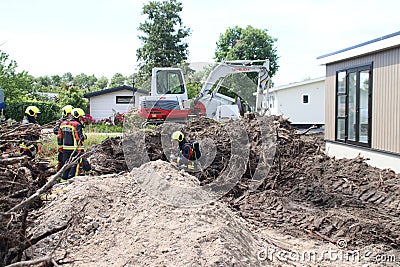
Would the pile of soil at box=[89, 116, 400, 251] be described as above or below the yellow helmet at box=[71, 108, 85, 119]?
below

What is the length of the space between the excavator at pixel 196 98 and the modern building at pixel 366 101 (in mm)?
2542

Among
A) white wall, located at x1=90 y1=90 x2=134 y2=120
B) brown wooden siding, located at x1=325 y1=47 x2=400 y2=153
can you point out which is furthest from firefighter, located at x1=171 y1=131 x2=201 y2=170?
white wall, located at x1=90 y1=90 x2=134 y2=120

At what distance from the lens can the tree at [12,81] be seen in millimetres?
29125

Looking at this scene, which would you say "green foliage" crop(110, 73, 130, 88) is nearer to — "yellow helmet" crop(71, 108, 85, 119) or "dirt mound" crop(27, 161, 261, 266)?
"yellow helmet" crop(71, 108, 85, 119)

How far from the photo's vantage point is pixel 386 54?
424 inches

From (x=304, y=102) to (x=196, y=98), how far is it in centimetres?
1932

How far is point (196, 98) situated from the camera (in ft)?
55.9

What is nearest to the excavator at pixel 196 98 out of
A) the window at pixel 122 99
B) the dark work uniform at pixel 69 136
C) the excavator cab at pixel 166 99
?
the excavator cab at pixel 166 99

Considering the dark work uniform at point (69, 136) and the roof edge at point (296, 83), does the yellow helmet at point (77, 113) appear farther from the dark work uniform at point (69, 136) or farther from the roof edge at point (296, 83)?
the roof edge at point (296, 83)

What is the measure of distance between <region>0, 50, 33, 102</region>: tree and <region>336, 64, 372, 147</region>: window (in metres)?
22.6

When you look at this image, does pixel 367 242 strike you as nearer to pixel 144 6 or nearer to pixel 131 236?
pixel 131 236

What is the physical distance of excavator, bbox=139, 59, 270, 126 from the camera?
16.3 metres

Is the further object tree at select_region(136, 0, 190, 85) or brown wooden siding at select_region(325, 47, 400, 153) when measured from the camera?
tree at select_region(136, 0, 190, 85)

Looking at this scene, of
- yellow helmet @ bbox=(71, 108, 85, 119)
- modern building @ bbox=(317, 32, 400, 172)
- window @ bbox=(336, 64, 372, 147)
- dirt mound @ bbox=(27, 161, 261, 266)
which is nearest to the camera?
dirt mound @ bbox=(27, 161, 261, 266)
